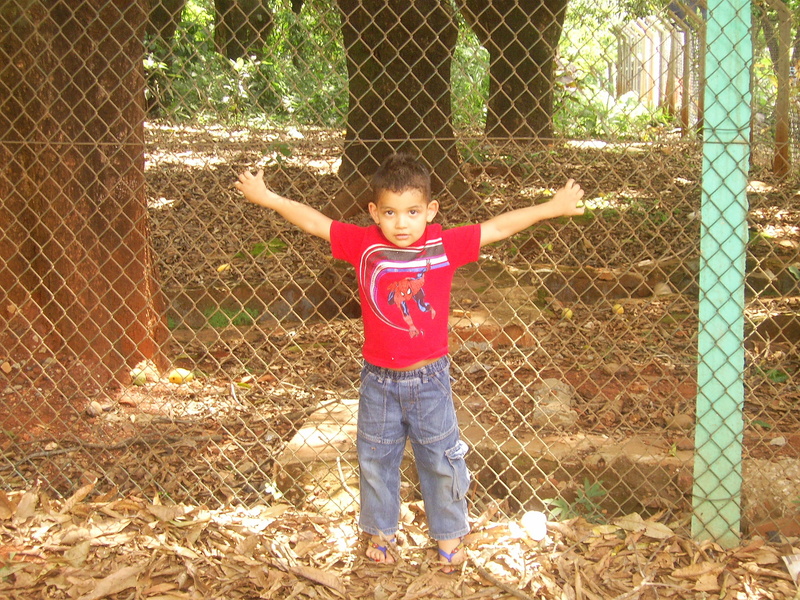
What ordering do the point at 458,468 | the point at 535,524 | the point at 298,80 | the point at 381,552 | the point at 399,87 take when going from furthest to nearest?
1. the point at 298,80
2. the point at 399,87
3. the point at 535,524
4. the point at 381,552
5. the point at 458,468

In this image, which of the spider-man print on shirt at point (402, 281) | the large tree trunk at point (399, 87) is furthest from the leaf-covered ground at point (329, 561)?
the large tree trunk at point (399, 87)

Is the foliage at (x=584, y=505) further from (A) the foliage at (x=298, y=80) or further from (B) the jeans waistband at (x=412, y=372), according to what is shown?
(A) the foliage at (x=298, y=80)

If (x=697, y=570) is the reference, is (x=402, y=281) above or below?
above

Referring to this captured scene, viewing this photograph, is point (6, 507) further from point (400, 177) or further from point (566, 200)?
point (566, 200)

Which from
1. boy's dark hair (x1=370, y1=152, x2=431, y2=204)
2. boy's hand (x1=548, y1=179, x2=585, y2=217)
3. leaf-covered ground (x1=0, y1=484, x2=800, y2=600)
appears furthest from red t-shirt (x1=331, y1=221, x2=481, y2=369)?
leaf-covered ground (x1=0, y1=484, x2=800, y2=600)

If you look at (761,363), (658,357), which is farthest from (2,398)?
(761,363)

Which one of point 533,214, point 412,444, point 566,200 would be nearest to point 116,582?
point 412,444

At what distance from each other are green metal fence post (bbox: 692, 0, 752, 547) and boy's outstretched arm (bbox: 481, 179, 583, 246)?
49 cm

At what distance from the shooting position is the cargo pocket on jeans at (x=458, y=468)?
2.54 m

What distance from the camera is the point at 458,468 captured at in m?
2.57

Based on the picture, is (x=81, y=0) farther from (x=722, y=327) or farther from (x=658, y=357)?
(x=658, y=357)

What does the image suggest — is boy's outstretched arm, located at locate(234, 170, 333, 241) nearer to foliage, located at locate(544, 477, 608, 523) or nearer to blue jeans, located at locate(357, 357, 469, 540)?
blue jeans, located at locate(357, 357, 469, 540)

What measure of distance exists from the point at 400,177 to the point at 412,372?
0.63 meters

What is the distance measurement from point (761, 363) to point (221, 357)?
3.27 m
